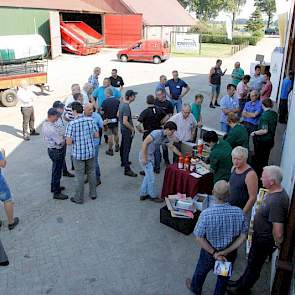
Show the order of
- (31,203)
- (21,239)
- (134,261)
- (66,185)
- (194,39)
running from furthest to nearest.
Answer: (194,39), (66,185), (31,203), (21,239), (134,261)

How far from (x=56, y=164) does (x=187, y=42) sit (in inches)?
1037

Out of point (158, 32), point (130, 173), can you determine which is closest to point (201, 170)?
point (130, 173)

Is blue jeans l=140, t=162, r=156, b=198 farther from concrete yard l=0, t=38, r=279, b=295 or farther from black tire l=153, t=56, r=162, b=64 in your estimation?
black tire l=153, t=56, r=162, b=64

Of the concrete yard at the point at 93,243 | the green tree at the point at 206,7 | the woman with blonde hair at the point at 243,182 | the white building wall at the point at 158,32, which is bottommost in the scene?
the concrete yard at the point at 93,243

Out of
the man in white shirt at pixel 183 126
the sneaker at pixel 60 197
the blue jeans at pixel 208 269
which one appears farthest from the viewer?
the man in white shirt at pixel 183 126

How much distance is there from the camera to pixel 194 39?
3045 cm

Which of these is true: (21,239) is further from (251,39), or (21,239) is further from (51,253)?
(251,39)

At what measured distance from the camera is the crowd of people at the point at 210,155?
381 cm

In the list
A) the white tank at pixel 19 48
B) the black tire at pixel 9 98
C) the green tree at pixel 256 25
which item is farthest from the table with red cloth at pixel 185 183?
the green tree at pixel 256 25

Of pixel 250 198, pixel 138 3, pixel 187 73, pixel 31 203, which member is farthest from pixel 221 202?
pixel 138 3

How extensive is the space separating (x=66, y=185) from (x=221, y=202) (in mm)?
4527

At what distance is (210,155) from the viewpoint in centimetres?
562

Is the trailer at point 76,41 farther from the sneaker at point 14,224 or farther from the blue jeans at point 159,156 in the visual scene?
the sneaker at point 14,224

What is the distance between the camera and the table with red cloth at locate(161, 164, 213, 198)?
6.13 metres
